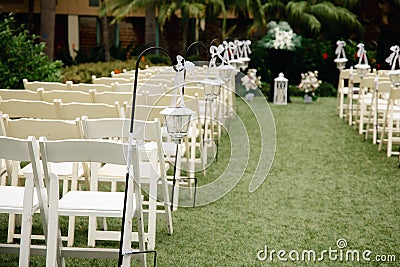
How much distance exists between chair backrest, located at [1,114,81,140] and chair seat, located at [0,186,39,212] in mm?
510

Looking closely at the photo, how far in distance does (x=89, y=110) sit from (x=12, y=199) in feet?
5.59

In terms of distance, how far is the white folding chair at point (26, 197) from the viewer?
158 inches

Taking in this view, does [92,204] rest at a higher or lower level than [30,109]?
lower

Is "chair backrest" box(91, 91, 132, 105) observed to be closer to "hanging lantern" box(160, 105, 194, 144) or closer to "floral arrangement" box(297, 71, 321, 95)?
"hanging lantern" box(160, 105, 194, 144)

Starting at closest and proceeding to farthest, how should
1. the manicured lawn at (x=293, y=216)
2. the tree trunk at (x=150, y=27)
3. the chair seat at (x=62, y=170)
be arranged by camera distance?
the manicured lawn at (x=293, y=216)
the chair seat at (x=62, y=170)
the tree trunk at (x=150, y=27)

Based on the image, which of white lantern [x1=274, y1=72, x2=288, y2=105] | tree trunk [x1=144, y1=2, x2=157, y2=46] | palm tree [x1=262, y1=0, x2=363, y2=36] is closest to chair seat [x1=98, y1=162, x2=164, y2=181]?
white lantern [x1=274, y1=72, x2=288, y2=105]

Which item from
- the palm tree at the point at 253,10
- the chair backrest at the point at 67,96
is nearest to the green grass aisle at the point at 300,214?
the chair backrest at the point at 67,96

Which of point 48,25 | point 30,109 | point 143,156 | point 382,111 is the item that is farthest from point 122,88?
point 48,25

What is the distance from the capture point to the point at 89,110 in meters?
5.89

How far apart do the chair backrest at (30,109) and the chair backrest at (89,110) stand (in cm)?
8

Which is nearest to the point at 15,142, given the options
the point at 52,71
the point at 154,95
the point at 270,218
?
the point at 154,95

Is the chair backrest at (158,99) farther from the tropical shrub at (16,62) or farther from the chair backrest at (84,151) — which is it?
the tropical shrub at (16,62)

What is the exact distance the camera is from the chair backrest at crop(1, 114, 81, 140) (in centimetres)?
492

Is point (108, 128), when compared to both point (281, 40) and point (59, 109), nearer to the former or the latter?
point (59, 109)
